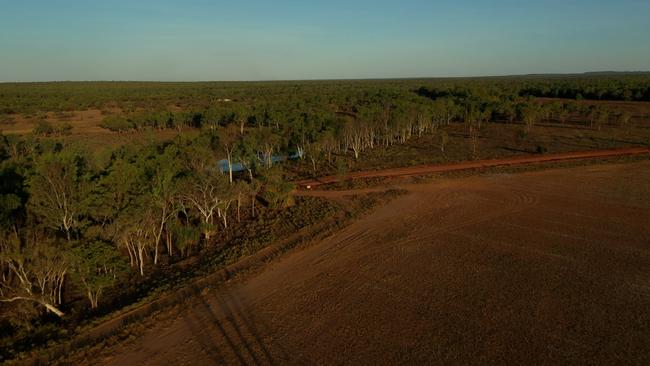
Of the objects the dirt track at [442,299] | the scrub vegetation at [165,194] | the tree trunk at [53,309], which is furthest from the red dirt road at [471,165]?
the tree trunk at [53,309]

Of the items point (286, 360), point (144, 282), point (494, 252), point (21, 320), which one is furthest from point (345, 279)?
point (21, 320)

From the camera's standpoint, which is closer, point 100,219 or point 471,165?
point 100,219

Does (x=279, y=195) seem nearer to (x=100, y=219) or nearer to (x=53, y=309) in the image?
(x=100, y=219)

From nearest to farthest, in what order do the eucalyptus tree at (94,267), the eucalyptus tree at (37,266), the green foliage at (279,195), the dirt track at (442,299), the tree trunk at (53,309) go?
the dirt track at (442,299)
the eucalyptus tree at (37,266)
the tree trunk at (53,309)
the eucalyptus tree at (94,267)
the green foliage at (279,195)

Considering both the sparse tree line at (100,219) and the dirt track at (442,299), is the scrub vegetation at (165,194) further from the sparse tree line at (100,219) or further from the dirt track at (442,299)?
the dirt track at (442,299)

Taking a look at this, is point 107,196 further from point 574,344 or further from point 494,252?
point 574,344

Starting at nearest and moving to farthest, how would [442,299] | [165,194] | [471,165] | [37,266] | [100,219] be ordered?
[37,266]
[442,299]
[100,219]
[165,194]
[471,165]

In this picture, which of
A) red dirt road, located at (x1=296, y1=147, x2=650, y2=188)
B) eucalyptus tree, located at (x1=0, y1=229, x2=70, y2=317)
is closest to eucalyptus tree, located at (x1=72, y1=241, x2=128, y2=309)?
eucalyptus tree, located at (x1=0, y1=229, x2=70, y2=317)

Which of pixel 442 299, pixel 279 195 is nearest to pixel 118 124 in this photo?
pixel 279 195
